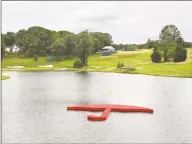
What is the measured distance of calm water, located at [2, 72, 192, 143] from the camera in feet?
118

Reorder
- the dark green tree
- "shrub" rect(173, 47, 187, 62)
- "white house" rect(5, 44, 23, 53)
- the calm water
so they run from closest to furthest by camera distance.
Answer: the calm water → "shrub" rect(173, 47, 187, 62) → the dark green tree → "white house" rect(5, 44, 23, 53)

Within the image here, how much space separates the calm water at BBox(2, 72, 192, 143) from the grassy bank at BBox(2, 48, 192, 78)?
1286 inches

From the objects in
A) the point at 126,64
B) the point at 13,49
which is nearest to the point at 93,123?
the point at 126,64

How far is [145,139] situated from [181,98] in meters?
26.6

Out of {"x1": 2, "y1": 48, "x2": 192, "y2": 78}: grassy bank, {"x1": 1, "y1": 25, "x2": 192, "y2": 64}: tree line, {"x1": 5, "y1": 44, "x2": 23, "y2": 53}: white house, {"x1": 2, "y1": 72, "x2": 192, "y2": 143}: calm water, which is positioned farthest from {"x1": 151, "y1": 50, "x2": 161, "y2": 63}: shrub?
{"x1": 5, "y1": 44, "x2": 23, "y2": 53}: white house

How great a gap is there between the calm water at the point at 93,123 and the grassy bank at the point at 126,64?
32.7m

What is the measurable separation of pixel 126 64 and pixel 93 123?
88602 mm

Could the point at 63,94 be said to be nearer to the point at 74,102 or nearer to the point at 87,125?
the point at 74,102

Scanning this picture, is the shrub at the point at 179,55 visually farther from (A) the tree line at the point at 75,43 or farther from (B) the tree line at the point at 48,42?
(B) the tree line at the point at 48,42

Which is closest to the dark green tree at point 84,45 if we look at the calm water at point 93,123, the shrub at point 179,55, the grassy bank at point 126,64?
the grassy bank at point 126,64

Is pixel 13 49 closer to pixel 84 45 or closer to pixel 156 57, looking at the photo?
pixel 84 45

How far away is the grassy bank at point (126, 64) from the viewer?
106m

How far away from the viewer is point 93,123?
4141cm

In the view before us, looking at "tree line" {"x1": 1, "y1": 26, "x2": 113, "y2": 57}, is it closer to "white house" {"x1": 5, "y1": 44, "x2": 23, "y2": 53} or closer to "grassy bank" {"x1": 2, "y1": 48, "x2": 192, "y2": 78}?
"white house" {"x1": 5, "y1": 44, "x2": 23, "y2": 53}
